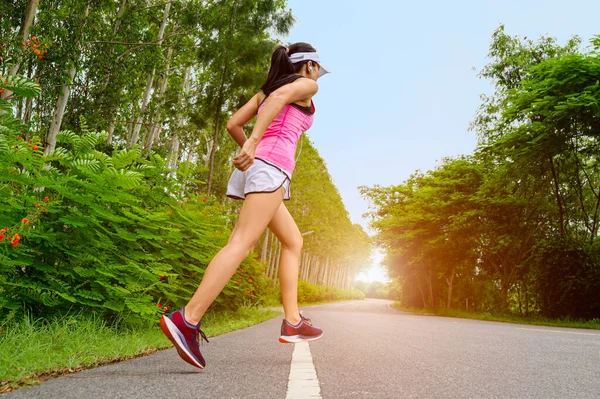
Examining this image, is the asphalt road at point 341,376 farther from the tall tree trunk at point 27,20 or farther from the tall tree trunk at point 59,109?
the tall tree trunk at point 59,109

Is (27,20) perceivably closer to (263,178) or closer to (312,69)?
(312,69)

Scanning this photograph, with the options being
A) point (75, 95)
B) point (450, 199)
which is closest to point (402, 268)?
point (450, 199)

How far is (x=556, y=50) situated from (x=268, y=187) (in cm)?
2186

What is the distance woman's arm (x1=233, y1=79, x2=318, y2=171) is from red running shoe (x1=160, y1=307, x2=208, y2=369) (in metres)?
0.95

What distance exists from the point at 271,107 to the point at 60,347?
2.11 meters

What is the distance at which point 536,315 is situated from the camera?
55.8ft

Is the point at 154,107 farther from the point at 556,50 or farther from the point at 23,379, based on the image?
the point at 23,379

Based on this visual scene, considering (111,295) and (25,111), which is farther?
(25,111)

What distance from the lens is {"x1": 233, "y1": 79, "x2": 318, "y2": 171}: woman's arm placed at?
271cm

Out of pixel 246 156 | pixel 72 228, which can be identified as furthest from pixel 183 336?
pixel 72 228

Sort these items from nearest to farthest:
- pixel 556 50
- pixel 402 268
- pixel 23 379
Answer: pixel 23 379, pixel 556 50, pixel 402 268

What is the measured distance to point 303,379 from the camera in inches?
97.0

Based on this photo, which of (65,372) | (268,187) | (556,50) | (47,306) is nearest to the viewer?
(65,372)

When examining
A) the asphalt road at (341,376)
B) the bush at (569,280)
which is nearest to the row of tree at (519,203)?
the bush at (569,280)
